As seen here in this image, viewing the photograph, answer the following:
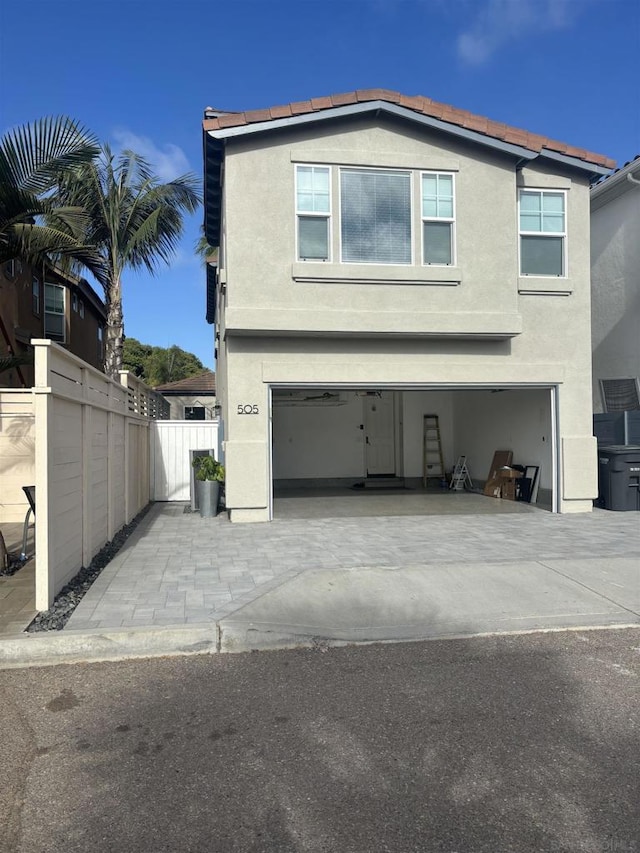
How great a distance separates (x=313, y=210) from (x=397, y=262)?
1.72 meters

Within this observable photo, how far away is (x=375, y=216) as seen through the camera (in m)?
10.9

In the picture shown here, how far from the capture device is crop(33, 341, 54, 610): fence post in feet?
17.9

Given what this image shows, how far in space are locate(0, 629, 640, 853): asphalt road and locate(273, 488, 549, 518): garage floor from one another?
7.04 meters

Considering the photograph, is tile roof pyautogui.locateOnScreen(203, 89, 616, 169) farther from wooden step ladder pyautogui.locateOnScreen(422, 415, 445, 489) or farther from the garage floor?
wooden step ladder pyautogui.locateOnScreen(422, 415, 445, 489)

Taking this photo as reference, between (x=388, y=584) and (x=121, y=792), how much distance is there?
3996 mm

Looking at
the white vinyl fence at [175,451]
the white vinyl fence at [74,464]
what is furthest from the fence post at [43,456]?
the white vinyl fence at [175,451]

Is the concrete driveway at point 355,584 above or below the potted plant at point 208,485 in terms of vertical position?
below

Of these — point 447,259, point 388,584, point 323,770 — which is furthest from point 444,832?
point 447,259

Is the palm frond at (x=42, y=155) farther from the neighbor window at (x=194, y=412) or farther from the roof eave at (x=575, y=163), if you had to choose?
the neighbor window at (x=194, y=412)

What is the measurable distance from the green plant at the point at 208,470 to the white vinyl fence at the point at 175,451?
105 inches

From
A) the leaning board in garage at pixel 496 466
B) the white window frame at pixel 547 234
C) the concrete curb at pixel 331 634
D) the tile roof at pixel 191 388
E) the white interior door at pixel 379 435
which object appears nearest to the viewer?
the concrete curb at pixel 331 634

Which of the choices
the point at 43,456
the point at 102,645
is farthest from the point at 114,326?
the point at 102,645

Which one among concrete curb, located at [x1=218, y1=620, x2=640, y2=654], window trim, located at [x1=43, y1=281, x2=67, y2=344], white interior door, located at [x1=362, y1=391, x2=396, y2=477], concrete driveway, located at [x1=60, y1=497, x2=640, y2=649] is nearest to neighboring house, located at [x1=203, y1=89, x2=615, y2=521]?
concrete driveway, located at [x1=60, y1=497, x2=640, y2=649]

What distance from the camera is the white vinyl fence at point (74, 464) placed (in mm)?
5500
